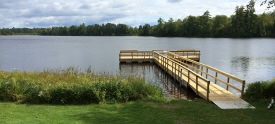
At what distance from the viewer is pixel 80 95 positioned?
7816mm

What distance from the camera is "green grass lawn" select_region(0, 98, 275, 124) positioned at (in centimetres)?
575

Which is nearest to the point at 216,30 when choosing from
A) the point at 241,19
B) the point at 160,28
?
the point at 241,19

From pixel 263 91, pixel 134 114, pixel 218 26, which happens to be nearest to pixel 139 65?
pixel 263 91

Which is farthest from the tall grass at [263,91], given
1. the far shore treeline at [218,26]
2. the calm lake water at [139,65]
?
the far shore treeline at [218,26]

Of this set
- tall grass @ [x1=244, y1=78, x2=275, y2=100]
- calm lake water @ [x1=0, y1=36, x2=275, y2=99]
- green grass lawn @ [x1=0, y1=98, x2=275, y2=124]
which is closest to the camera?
green grass lawn @ [x1=0, y1=98, x2=275, y2=124]

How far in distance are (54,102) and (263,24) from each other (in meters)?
98.9

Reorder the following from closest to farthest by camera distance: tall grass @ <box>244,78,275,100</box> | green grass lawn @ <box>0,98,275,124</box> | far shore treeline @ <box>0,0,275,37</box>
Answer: green grass lawn @ <box>0,98,275,124</box> < tall grass @ <box>244,78,275,100</box> < far shore treeline @ <box>0,0,275,37</box>

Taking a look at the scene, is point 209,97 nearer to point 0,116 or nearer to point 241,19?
point 0,116

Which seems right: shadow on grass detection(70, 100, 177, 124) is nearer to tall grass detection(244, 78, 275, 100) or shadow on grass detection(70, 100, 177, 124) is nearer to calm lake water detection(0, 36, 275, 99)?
tall grass detection(244, 78, 275, 100)

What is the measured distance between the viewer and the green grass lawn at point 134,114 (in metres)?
5.75

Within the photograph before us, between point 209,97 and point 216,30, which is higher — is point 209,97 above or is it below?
below

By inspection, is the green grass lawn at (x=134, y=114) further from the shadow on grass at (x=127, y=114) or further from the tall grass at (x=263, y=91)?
the tall grass at (x=263, y=91)

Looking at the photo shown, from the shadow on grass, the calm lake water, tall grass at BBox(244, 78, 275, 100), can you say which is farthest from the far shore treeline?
the shadow on grass

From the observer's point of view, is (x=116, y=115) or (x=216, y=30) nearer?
(x=116, y=115)
